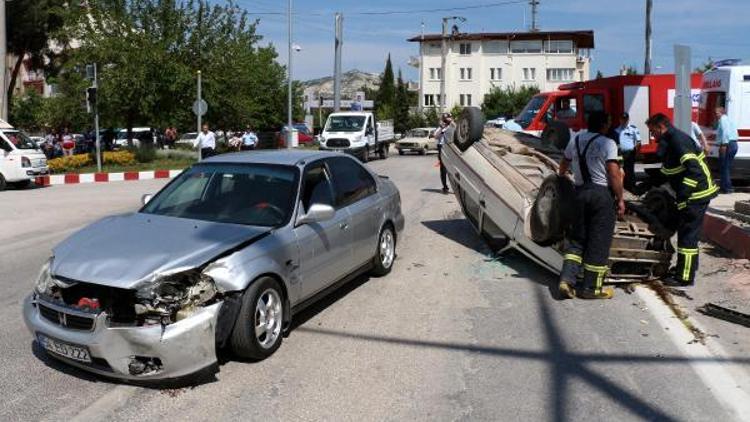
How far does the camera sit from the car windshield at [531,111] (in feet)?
60.1

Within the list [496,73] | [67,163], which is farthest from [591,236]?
[496,73]

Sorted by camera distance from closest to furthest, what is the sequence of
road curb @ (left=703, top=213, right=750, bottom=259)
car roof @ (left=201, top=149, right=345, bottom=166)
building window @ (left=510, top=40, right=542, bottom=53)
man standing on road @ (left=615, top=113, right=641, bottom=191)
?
car roof @ (left=201, top=149, right=345, bottom=166) < road curb @ (left=703, top=213, right=750, bottom=259) < man standing on road @ (left=615, top=113, right=641, bottom=191) < building window @ (left=510, top=40, right=542, bottom=53)

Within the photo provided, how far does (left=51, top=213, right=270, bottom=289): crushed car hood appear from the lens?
4.37m

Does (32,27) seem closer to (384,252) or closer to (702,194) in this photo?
(384,252)

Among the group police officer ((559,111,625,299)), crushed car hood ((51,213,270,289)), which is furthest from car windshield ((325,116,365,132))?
crushed car hood ((51,213,270,289))

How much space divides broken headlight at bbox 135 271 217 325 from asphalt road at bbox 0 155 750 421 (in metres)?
0.49

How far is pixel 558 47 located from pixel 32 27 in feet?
182

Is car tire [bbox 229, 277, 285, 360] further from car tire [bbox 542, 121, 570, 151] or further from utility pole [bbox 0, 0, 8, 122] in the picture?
utility pole [bbox 0, 0, 8, 122]

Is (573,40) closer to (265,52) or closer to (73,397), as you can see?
(265,52)

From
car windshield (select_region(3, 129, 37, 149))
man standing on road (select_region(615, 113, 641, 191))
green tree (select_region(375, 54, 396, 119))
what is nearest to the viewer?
man standing on road (select_region(615, 113, 641, 191))

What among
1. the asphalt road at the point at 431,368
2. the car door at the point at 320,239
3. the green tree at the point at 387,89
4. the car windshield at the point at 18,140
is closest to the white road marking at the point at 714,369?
the asphalt road at the point at 431,368

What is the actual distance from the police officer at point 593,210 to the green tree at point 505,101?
59.9 metres

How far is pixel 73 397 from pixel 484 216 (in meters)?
5.52

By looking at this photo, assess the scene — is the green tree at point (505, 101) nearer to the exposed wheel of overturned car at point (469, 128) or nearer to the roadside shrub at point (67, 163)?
the roadside shrub at point (67, 163)
